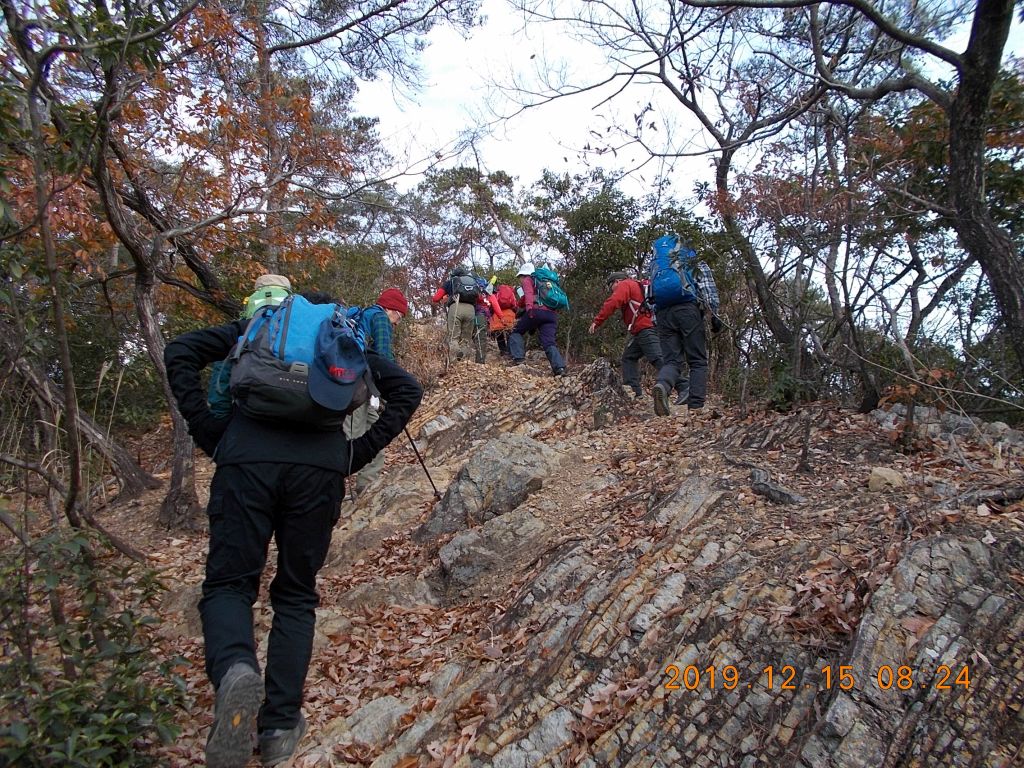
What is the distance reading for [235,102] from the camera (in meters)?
7.24

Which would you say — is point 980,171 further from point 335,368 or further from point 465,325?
point 465,325

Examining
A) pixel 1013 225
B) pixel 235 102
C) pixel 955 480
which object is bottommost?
pixel 955 480

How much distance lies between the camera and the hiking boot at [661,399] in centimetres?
692

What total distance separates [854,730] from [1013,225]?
522 centimetres

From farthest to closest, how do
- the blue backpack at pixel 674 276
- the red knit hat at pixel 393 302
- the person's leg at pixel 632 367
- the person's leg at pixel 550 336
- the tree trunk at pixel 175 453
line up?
the person's leg at pixel 550 336
the person's leg at pixel 632 367
the blue backpack at pixel 674 276
the red knit hat at pixel 393 302
the tree trunk at pixel 175 453

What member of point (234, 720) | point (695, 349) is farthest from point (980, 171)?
point (234, 720)

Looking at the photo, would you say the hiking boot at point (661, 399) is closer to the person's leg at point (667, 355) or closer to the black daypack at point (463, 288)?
the person's leg at point (667, 355)

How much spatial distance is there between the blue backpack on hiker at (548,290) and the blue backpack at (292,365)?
Answer: 6.87 m

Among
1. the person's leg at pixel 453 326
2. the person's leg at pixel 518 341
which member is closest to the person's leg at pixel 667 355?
the person's leg at pixel 518 341

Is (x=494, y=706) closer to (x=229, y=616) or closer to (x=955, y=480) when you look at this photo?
(x=229, y=616)

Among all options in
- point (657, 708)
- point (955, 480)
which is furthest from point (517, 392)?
point (657, 708)

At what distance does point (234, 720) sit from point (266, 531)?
2.39ft
